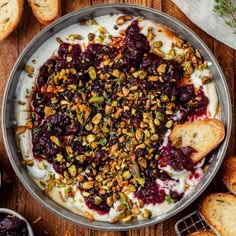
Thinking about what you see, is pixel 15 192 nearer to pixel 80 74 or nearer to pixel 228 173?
pixel 80 74

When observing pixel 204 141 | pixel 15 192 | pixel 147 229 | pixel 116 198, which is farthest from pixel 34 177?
pixel 204 141

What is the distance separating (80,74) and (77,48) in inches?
5.4

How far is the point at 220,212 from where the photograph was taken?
3.21 metres

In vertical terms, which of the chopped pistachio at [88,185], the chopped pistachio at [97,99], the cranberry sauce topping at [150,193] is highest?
the chopped pistachio at [97,99]

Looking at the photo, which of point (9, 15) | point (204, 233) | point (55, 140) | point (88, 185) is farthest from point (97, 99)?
point (204, 233)

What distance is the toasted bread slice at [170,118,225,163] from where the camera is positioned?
3139 mm

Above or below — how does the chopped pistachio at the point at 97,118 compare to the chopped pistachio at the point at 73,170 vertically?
above

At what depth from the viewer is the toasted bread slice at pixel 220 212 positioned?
318cm

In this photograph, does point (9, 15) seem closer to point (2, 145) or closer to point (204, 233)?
point (2, 145)

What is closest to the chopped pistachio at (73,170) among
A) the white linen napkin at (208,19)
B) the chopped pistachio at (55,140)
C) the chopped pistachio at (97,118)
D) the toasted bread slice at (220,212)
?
the chopped pistachio at (55,140)

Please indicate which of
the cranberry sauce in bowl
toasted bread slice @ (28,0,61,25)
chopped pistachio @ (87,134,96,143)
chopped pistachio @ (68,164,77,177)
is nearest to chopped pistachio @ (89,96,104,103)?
the cranberry sauce in bowl

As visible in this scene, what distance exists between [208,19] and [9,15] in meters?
1.01

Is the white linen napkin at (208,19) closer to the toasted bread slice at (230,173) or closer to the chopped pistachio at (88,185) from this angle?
the toasted bread slice at (230,173)

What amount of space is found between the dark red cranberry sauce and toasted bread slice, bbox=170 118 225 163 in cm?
4
